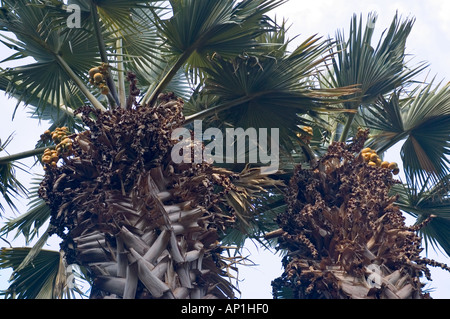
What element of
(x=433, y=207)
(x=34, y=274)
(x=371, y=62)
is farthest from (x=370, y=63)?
(x=34, y=274)

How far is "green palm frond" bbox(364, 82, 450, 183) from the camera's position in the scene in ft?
24.8

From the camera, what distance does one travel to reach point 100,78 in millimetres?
6184

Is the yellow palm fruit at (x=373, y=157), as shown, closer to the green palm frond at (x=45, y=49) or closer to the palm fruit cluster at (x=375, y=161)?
the palm fruit cluster at (x=375, y=161)

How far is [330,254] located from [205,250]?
150 cm

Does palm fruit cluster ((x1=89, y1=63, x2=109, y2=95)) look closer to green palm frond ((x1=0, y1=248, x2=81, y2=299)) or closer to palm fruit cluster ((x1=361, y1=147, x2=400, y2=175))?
green palm frond ((x1=0, y1=248, x2=81, y2=299))

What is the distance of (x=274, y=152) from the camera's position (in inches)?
286

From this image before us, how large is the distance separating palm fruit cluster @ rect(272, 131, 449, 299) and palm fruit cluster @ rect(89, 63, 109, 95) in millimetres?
2422

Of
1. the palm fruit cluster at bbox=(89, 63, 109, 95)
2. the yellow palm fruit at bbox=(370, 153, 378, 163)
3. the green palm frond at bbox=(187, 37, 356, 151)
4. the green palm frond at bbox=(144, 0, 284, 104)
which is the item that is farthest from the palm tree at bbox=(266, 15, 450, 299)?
the palm fruit cluster at bbox=(89, 63, 109, 95)

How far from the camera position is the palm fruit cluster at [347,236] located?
614 centimetres

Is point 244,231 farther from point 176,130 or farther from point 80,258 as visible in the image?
point 80,258

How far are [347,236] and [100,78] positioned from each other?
297 centimetres

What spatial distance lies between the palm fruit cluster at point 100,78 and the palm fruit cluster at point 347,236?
2422 millimetres

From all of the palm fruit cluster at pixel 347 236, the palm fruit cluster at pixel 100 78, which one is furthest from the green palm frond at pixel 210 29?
the palm fruit cluster at pixel 347 236
